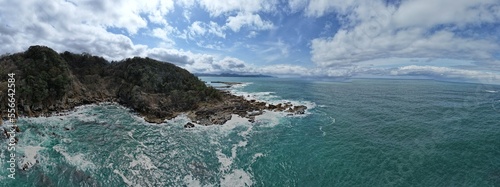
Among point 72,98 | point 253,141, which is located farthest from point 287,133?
point 72,98

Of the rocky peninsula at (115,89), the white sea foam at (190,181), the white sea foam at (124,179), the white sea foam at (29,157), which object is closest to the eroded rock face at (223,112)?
the rocky peninsula at (115,89)

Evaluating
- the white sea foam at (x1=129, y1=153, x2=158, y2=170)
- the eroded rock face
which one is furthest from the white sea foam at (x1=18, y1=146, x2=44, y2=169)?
the eroded rock face

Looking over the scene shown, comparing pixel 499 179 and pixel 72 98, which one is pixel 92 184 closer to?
pixel 72 98

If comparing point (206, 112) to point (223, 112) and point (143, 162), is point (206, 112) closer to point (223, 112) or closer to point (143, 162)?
point (223, 112)

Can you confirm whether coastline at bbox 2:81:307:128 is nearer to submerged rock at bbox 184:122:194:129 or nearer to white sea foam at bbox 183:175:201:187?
submerged rock at bbox 184:122:194:129

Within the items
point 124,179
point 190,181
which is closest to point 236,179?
point 190,181

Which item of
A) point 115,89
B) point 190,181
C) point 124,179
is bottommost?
point 190,181
